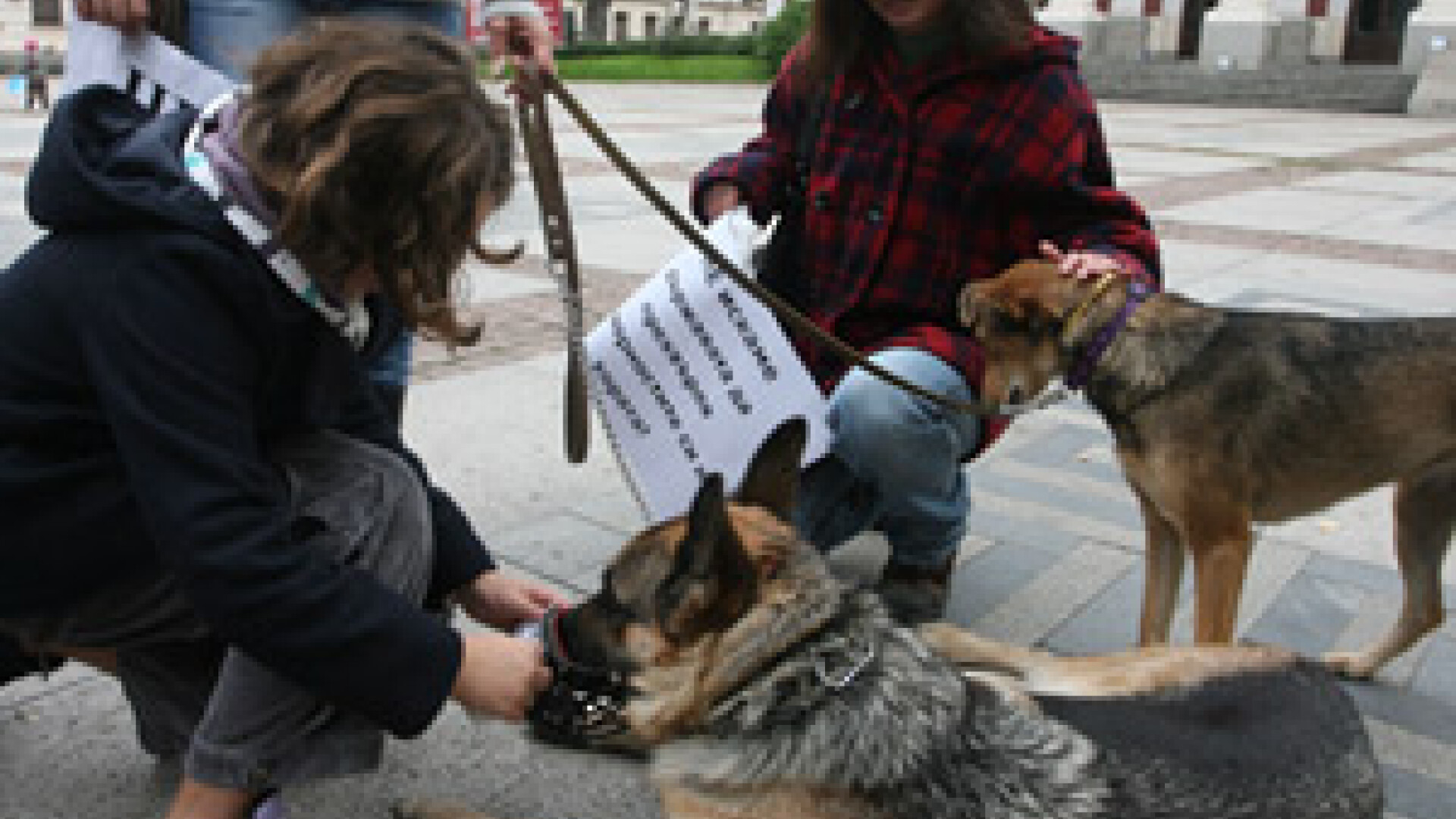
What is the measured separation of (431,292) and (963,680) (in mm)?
1215

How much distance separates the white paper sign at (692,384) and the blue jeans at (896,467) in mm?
133

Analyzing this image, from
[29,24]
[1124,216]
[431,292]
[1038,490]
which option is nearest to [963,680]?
[431,292]

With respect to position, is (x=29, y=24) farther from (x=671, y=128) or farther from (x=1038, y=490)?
(x=1038, y=490)

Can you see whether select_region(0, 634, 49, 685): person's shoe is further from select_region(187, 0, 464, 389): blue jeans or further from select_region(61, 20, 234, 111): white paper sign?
select_region(61, 20, 234, 111): white paper sign

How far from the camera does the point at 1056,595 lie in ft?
12.9

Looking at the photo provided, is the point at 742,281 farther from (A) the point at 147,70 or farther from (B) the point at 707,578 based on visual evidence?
(A) the point at 147,70

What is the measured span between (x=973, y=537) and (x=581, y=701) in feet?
8.04

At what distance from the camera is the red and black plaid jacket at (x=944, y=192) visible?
11.2 feet

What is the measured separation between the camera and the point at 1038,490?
189 inches

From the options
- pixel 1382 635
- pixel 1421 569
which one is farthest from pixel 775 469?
pixel 1382 635

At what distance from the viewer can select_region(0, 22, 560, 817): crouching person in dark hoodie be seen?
76.6 inches

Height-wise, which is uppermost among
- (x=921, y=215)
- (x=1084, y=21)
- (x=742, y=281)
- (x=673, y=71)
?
(x=1084, y=21)

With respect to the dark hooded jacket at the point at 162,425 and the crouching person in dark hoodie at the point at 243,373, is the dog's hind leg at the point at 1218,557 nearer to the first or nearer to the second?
the crouching person in dark hoodie at the point at 243,373

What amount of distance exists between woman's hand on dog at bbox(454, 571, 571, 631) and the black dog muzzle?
1.42 ft
